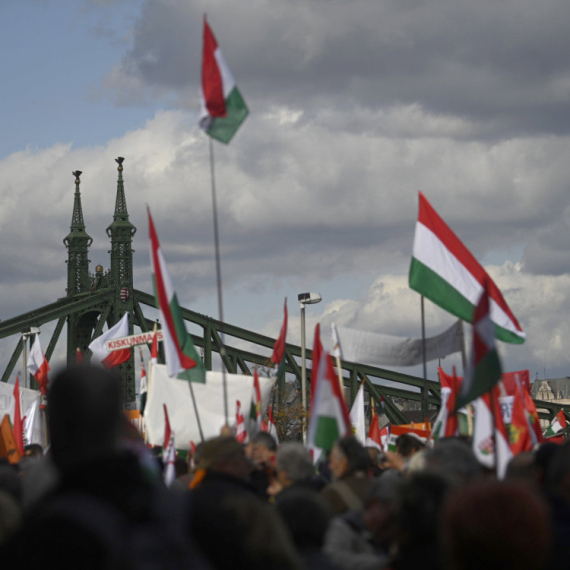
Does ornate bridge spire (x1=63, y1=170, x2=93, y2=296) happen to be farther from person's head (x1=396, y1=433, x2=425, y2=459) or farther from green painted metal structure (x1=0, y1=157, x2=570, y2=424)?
person's head (x1=396, y1=433, x2=425, y2=459)

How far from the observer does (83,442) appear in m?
2.78

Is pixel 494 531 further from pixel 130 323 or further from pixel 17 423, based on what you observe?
pixel 130 323

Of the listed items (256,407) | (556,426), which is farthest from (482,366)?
(556,426)

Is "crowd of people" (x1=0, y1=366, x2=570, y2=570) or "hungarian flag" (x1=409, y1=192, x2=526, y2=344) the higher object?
"hungarian flag" (x1=409, y1=192, x2=526, y2=344)

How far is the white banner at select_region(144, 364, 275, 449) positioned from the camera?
14.4 metres

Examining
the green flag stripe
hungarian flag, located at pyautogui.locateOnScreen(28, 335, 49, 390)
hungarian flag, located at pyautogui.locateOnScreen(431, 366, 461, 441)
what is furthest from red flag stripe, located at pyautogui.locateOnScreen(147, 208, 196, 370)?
hungarian flag, located at pyautogui.locateOnScreen(28, 335, 49, 390)

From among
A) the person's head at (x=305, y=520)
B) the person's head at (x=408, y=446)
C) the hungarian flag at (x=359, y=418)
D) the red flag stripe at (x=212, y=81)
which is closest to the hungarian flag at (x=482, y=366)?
the person's head at (x=408, y=446)

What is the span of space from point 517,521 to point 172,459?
8284mm

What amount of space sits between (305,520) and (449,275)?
7.19m

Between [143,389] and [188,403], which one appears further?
[143,389]

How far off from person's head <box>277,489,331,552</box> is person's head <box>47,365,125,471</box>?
1.78 metres

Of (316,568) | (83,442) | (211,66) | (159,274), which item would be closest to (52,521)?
(83,442)

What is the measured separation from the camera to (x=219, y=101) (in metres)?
10.5

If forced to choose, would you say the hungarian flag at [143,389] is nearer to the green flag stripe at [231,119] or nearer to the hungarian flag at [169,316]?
the hungarian flag at [169,316]
